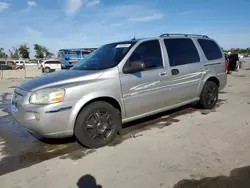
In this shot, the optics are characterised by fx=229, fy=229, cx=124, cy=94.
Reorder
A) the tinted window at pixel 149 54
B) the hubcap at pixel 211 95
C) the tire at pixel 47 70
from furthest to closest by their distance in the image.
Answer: the tire at pixel 47 70 < the hubcap at pixel 211 95 < the tinted window at pixel 149 54

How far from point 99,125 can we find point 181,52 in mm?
2445

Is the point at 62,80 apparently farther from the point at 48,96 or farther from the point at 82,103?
the point at 82,103

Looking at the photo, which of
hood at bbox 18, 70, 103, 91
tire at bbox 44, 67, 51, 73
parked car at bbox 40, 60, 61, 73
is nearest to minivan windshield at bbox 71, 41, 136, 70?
hood at bbox 18, 70, 103, 91

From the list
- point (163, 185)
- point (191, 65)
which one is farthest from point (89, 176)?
point (191, 65)

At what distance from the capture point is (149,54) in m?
4.37

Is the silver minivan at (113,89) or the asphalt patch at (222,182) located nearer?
the asphalt patch at (222,182)

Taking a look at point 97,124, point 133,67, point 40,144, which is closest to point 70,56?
point 40,144

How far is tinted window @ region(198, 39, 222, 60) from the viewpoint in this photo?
5488 mm

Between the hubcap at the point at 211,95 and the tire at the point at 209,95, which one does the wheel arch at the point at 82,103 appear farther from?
the hubcap at the point at 211,95

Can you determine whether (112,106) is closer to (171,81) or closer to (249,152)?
(171,81)

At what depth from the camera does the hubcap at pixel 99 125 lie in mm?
3639

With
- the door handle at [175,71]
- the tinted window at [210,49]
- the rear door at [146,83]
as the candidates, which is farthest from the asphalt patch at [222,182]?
the tinted window at [210,49]

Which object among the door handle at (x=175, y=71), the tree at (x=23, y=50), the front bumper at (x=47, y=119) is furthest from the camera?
the tree at (x=23, y=50)

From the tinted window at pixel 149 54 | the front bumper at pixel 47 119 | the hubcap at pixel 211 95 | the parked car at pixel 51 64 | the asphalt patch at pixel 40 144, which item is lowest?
the asphalt patch at pixel 40 144
